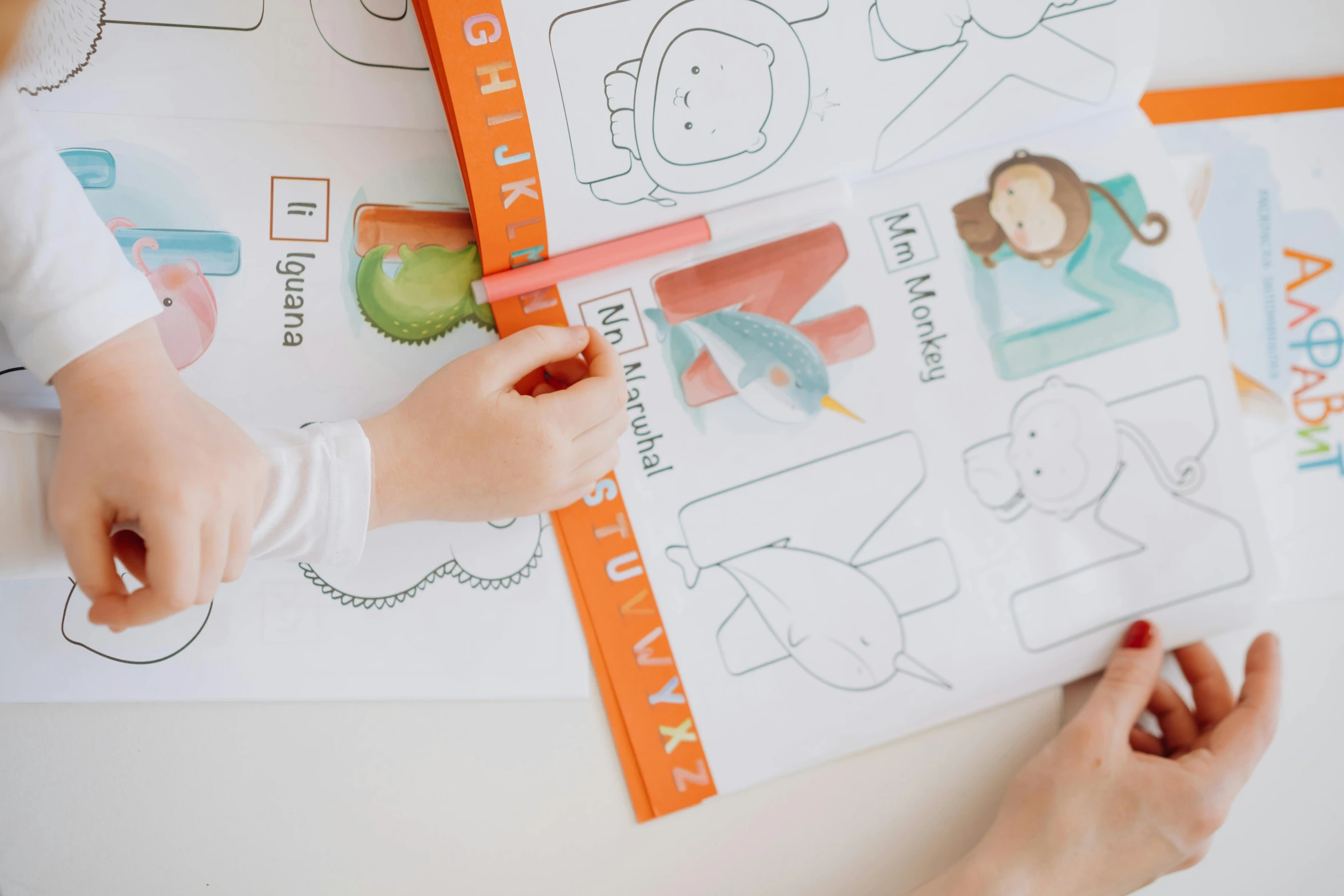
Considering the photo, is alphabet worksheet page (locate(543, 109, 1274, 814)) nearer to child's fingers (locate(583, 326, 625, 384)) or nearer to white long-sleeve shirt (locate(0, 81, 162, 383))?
child's fingers (locate(583, 326, 625, 384))

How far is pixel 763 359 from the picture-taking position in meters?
0.47

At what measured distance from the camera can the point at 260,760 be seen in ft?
1.45

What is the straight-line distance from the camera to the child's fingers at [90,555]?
0.32m

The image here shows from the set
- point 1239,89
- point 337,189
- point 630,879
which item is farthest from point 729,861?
point 1239,89

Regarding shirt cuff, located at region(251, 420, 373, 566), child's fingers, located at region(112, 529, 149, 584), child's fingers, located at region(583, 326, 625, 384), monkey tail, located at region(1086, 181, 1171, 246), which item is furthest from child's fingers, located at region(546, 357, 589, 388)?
monkey tail, located at region(1086, 181, 1171, 246)

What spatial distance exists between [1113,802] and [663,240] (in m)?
0.40

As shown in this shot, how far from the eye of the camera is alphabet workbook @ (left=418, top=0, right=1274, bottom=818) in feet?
1.46

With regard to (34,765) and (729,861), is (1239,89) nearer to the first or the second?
(729,861)

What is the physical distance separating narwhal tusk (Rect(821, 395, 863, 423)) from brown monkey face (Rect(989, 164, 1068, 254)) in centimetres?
14

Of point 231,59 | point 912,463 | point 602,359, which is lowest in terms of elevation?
point 912,463

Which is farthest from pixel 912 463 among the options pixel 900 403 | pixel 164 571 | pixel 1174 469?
pixel 164 571

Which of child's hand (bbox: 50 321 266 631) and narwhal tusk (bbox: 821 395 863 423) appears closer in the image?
child's hand (bbox: 50 321 266 631)

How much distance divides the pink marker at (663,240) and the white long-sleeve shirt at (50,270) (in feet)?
0.54

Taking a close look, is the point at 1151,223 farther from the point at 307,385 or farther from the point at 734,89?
the point at 307,385
